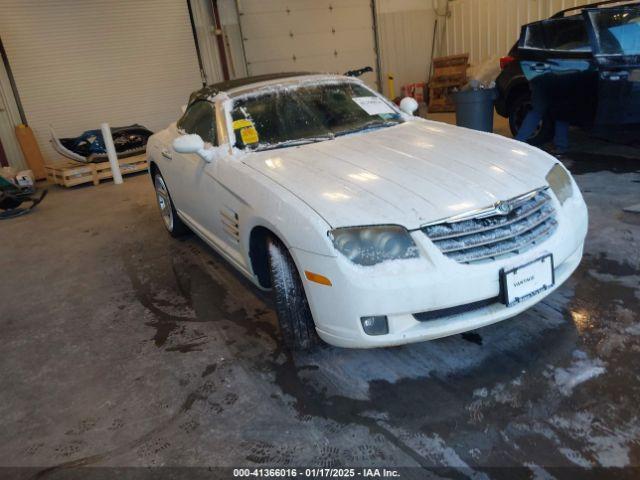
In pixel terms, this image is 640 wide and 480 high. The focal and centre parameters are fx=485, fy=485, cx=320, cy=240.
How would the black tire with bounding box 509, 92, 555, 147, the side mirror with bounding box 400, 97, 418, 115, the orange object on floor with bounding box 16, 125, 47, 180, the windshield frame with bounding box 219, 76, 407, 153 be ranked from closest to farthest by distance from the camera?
the windshield frame with bounding box 219, 76, 407, 153
the side mirror with bounding box 400, 97, 418, 115
the black tire with bounding box 509, 92, 555, 147
the orange object on floor with bounding box 16, 125, 47, 180

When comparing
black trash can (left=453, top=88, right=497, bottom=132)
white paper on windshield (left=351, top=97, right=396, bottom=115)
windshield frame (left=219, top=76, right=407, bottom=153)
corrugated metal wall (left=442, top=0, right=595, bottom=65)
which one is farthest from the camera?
corrugated metal wall (left=442, top=0, right=595, bottom=65)

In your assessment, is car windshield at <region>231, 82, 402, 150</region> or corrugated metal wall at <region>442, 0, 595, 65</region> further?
corrugated metal wall at <region>442, 0, 595, 65</region>

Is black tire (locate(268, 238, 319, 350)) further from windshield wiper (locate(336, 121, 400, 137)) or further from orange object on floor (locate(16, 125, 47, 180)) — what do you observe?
orange object on floor (locate(16, 125, 47, 180))

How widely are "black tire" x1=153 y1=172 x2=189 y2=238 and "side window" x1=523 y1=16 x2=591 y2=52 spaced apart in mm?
4171

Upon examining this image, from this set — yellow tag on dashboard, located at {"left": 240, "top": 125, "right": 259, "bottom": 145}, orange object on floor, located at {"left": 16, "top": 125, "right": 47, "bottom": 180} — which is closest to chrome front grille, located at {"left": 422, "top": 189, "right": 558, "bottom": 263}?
yellow tag on dashboard, located at {"left": 240, "top": 125, "right": 259, "bottom": 145}

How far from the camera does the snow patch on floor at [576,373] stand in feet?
6.47

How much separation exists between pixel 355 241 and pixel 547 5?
914 centimetres

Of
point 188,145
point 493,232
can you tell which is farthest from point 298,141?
point 493,232

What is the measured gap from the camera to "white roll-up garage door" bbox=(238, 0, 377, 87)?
10211 millimetres

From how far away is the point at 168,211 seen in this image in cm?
443

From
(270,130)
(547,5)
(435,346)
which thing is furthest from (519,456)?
(547,5)

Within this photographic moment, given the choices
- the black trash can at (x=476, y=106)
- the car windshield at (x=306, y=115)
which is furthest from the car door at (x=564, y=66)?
the car windshield at (x=306, y=115)

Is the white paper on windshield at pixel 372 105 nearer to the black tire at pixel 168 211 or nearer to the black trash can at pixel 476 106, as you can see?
the black tire at pixel 168 211

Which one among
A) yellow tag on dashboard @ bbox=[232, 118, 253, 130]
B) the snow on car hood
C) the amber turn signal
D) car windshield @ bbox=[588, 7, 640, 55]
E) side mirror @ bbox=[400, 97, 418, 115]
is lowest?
the amber turn signal
